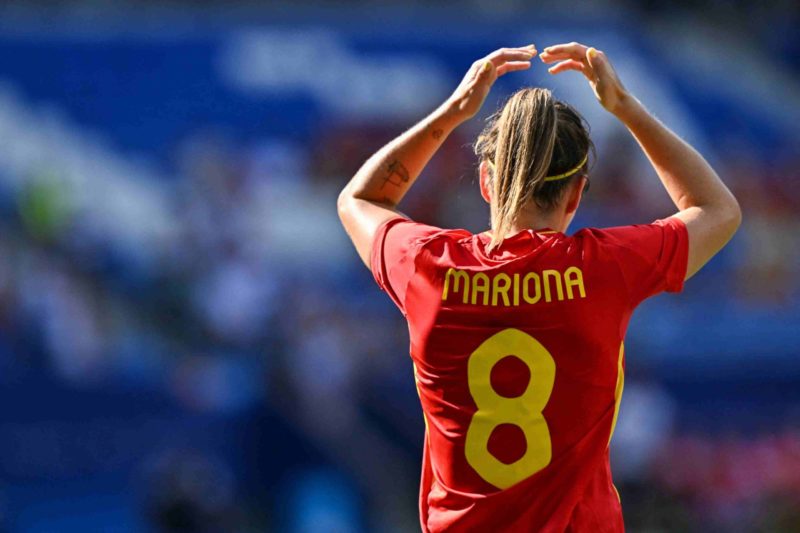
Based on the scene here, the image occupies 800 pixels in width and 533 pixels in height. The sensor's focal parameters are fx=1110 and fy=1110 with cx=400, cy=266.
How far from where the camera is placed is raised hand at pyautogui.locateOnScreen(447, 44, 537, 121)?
99.4 inches

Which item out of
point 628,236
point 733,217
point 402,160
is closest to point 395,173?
point 402,160

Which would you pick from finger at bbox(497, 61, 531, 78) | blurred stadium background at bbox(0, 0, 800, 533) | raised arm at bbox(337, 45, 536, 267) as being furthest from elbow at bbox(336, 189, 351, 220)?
blurred stadium background at bbox(0, 0, 800, 533)

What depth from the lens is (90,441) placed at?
29.5ft

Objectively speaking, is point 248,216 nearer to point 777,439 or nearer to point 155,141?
point 155,141

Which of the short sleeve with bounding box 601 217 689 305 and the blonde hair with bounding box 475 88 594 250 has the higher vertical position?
the blonde hair with bounding box 475 88 594 250

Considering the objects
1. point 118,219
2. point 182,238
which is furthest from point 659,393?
point 118,219

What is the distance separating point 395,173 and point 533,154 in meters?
0.43

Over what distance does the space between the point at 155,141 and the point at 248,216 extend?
110 centimetres

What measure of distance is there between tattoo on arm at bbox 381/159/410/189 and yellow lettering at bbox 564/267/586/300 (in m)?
0.53

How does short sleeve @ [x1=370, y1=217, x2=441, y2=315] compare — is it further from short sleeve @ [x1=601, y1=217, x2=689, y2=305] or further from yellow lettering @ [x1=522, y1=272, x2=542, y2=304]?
short sleeve @ [x1=601, y1=217, x2=689, y2=305]

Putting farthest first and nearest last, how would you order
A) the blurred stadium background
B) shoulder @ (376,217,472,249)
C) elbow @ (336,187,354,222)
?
the blurred stadium background → elbow @ (336,187,354,222) → shoulder @ (376,217,472,249)

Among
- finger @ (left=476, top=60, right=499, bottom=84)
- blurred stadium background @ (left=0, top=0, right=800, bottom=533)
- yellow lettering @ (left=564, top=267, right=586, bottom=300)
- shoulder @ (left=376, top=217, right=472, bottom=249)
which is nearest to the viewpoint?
yellow lettering @ (left=564, top=267, right=586, bottom=300)

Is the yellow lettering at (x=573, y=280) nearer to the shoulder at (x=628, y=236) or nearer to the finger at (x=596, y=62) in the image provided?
the shoulder at (x=628, y=236)

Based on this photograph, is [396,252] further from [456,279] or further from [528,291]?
[528,291]
